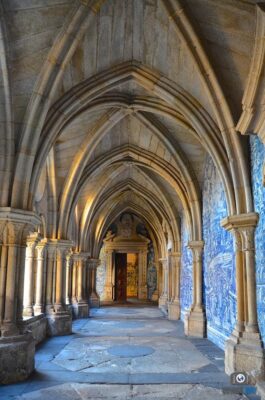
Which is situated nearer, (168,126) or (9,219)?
(9,219)

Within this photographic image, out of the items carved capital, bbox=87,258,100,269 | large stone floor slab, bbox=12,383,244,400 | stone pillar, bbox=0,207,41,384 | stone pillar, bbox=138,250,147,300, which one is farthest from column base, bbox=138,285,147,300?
large stone floor slab, bbox=12,383,244,400

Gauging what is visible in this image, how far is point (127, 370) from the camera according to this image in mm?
5523

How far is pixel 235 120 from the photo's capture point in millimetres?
5824

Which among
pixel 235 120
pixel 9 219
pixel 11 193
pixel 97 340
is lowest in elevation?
pixel 97 340

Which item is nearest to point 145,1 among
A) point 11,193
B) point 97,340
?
point 11,193

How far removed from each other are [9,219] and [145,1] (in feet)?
11.0

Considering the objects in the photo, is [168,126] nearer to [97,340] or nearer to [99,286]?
[97,340]

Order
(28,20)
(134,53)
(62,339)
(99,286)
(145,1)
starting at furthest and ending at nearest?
(99,286)
(62,339)
(134,53)
(145,1)
(28,20)

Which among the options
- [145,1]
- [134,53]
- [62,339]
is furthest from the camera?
[62,339]

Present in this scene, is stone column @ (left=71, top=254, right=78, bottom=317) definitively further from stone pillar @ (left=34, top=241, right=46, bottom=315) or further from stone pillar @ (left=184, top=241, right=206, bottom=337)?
stone pillar @ (left=184, top=241, right=206, bottom=337)

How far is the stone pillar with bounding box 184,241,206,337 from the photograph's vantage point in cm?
866

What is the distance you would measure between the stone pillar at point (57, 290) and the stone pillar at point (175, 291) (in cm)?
439

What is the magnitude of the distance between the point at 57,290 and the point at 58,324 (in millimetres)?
723

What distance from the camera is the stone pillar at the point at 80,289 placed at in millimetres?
12562
